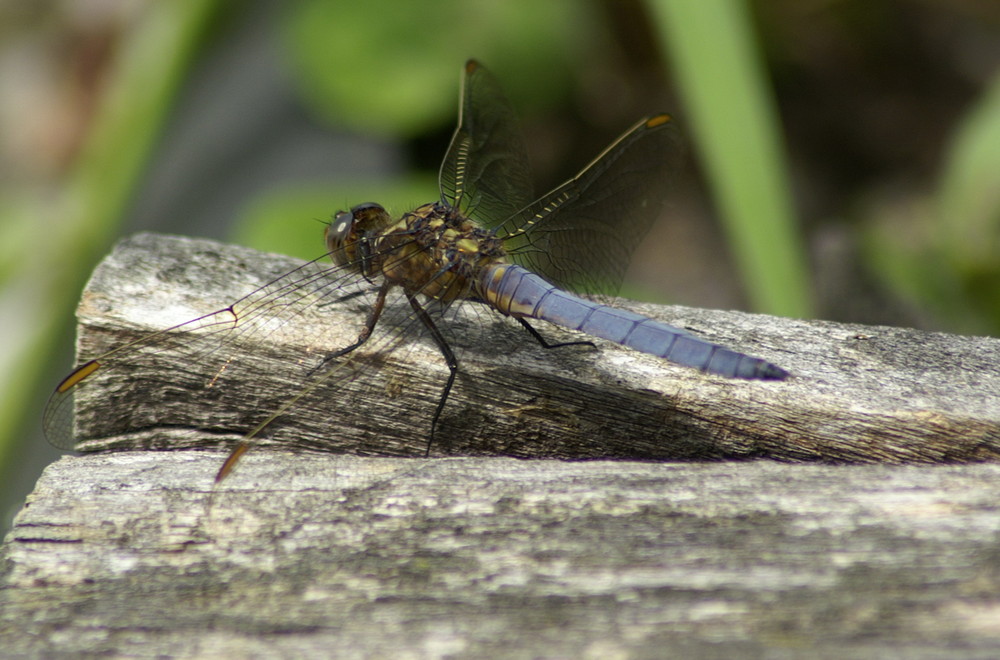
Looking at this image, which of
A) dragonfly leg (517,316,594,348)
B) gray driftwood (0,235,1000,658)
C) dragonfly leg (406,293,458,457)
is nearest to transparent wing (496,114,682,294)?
dragonfly leg (517,316,594,348)

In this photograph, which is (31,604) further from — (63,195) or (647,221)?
(63,195)

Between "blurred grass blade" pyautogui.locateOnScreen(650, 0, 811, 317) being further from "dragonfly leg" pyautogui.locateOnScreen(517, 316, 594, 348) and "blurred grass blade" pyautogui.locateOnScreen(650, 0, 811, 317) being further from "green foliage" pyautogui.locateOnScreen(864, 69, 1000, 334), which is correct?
"dragonfly leg" pyautogui.locateOnScreen(517, 316, 594, 348)

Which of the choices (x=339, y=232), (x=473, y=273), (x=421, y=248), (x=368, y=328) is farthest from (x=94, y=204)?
(x=368, y=328)

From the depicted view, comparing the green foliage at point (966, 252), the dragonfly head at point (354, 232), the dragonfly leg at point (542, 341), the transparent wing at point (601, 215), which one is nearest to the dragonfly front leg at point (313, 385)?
the dragonfly head at point (354, 232)

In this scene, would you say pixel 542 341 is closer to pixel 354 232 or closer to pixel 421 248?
pixel 421 248

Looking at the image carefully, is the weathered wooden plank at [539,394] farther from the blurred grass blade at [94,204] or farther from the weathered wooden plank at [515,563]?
the blurred grass blade at [94,204]

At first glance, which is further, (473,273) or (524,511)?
(473,273)
